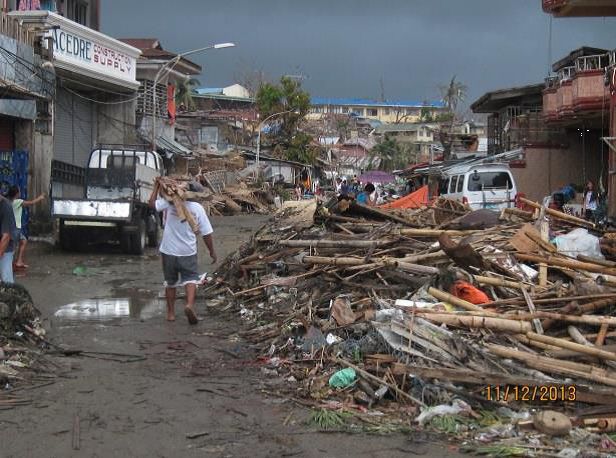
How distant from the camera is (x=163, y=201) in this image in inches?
370

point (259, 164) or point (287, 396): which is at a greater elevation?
point (259, 164)

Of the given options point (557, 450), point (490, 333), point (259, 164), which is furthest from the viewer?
point (259, 164)

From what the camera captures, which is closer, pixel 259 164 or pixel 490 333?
pixel 490 333

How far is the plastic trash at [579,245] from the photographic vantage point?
31.1 feet

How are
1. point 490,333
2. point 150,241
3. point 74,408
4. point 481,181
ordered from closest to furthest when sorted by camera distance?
1. point 74,408
2. point 490,333
3. point 150,241
4. point 481,181

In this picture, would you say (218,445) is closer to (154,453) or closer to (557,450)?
(154,453)

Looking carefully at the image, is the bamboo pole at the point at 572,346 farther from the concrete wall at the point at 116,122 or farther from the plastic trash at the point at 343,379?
the concrete wall at the point at 116,122

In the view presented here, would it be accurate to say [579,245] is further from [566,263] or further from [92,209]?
[92,209]

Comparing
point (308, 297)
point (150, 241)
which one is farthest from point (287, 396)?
point (150, 241)

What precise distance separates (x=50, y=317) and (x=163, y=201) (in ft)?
7.30

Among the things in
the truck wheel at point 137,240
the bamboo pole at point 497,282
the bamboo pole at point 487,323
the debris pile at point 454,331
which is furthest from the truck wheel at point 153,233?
the bamboo pole at point 487,323

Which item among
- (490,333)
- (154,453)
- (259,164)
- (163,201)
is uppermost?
(259,164)

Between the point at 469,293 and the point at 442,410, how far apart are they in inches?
78.9

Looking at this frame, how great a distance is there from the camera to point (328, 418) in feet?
18.5
